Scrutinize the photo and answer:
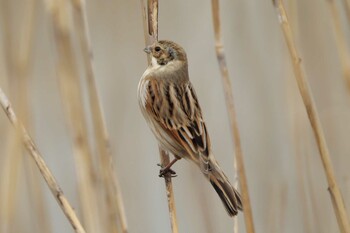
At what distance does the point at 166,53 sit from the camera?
2.94 meters

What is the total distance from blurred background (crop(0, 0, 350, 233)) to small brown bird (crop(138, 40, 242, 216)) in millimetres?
295

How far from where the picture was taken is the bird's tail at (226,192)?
2496 mm

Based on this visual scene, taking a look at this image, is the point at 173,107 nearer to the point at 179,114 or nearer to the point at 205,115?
the point at 179,114

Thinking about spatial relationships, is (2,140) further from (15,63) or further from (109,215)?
(109,215)

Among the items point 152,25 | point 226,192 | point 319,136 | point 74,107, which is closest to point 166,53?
point 152,25

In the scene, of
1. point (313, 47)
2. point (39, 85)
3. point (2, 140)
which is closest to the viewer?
point (2, 140)

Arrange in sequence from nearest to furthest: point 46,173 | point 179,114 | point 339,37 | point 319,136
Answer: point 46,173, point 319,136, point 339,37, point 179,114

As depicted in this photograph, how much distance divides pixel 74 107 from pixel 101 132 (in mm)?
138

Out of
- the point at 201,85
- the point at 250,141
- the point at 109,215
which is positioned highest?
the point at 201,85

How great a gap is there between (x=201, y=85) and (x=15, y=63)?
130cm

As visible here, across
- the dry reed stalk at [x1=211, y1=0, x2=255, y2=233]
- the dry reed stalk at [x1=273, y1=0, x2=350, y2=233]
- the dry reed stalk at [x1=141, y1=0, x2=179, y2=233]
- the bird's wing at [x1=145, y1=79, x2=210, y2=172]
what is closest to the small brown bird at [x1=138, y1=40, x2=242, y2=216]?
the bird's wing at [x1=145, y1=79, x2=210, y2=172]

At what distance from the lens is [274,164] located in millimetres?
3430

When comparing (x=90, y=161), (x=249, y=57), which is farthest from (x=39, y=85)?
(x=90, y=161)

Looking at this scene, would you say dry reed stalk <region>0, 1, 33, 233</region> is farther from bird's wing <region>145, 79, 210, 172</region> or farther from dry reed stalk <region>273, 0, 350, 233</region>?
dry reed stalk <region>273, 0, 350, 233</region>
